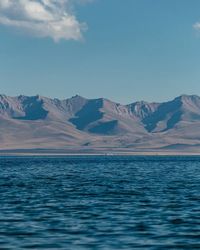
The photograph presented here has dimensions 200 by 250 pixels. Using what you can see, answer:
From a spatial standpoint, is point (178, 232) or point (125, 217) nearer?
point (178, 232)

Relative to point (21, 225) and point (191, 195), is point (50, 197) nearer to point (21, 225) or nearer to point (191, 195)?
point (191, 195)

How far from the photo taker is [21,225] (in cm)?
4069

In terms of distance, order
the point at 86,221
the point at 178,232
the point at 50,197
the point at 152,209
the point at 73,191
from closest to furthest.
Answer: the point at 178,232 → the point at 86,221 → the point at 152,209 → the point at 50,197 → the point at 73,191

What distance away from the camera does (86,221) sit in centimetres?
4250

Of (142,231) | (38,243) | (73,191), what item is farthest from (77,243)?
(73,191)

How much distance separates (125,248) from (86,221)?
31.1ft

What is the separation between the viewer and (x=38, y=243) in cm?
3453

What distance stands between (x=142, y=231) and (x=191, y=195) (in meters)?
25.2

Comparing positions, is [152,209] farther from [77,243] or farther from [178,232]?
[77,243]

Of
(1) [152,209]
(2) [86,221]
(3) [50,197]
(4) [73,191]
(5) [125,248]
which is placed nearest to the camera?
(5) [125,248]

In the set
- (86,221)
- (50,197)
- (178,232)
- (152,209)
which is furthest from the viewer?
(50,197)

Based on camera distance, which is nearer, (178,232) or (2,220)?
(178,232)

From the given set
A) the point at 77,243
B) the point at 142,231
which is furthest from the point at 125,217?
the point at 77,243

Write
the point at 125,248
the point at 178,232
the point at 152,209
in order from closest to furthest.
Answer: the point at 125,248
the point at 178,232
the point at 152,209
